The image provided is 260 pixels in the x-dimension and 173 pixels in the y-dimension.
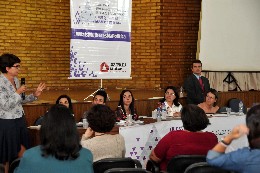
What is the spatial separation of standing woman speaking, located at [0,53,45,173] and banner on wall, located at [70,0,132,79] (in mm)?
2490

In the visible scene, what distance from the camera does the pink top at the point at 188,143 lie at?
369 cm

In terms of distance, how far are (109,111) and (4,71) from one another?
2.06 metres

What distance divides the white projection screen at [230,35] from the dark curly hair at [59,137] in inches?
292

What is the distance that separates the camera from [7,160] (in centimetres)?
533

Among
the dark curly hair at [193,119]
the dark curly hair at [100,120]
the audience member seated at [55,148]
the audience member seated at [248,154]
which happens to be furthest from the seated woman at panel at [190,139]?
the audience member seated at [55,148]

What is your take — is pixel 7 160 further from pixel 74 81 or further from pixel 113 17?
pixel 74 81

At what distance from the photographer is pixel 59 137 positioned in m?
2.62

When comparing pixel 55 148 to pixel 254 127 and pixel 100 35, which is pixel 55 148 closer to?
pixel 254 127

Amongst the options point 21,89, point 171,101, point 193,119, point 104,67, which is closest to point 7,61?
point 21,89

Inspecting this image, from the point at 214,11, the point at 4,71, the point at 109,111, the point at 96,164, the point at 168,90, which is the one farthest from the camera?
the point at 214,11

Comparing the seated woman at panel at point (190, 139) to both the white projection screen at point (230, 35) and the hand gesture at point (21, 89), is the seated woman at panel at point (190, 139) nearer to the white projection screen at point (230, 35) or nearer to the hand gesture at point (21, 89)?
the hand gesture at point (21, 89)

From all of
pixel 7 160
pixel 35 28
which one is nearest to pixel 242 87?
pixel 35 28

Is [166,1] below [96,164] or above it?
above

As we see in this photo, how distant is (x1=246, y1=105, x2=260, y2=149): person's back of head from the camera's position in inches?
95.0
